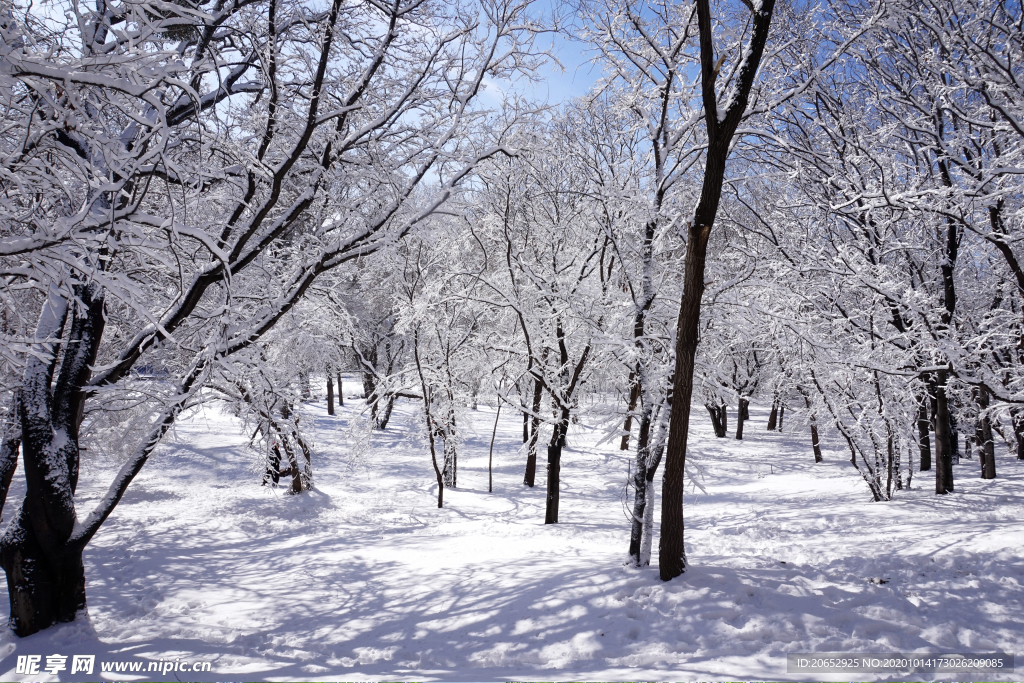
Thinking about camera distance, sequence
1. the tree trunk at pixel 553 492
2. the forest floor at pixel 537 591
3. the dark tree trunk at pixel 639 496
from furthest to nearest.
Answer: the tree trunk at pixel 553 492 → the dark tree trunk at pixel 639 496 → the forest floor at pixel 537 591

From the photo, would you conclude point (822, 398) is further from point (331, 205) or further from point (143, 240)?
point (143, 240)

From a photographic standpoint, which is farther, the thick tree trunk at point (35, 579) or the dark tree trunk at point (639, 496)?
the dark tree trunk at point (639, 496)

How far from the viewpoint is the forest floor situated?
4.30 meters

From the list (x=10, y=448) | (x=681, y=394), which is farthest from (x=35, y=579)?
(x=681, y=394)

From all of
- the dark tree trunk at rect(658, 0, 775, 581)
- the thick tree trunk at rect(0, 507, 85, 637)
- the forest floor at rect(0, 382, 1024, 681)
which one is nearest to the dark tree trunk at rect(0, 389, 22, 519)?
the thick tree trunk at rect(0, 507, 85, 637)

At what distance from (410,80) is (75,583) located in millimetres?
6569

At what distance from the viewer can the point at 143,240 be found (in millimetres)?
3000

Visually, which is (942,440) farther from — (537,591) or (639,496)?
(537,591)

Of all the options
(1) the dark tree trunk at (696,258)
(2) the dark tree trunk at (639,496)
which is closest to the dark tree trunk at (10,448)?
(2) the dark tree trunk at (639,496)

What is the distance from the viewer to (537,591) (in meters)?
5.63

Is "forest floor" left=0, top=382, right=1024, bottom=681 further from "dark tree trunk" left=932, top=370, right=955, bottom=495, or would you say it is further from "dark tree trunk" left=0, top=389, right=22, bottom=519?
"dark tree trunk" left=0, top=389, right=22, bottom=519

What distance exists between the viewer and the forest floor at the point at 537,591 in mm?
4297

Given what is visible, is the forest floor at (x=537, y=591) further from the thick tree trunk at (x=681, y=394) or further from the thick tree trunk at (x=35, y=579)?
the thick tree trunk at (x=681, y=394)

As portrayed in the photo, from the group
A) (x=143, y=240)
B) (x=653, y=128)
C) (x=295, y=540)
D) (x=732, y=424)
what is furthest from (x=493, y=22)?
(x=732, y=424)
